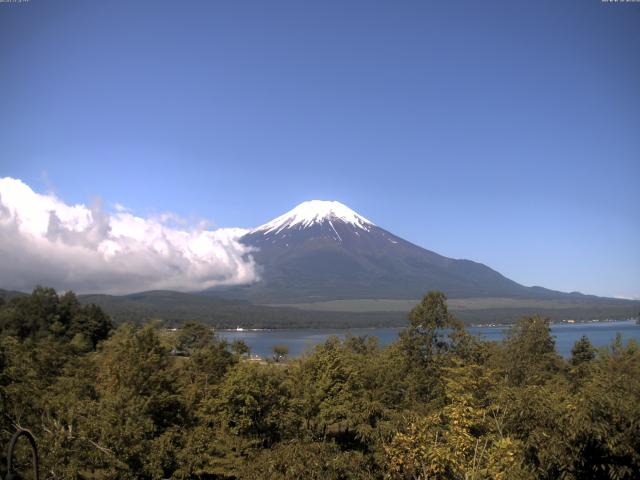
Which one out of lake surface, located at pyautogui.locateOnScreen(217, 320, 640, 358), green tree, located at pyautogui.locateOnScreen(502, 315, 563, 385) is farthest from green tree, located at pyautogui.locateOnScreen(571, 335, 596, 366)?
lake surface, located at pyautogui.locateOnScreen(217, 320, 640, 358)

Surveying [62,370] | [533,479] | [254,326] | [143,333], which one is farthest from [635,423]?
[254,326]

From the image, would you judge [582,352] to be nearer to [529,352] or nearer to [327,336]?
[529,352]

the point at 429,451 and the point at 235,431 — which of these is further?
the point at 235,431

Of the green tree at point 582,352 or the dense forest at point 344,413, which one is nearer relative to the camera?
the dense forest at point 344,413

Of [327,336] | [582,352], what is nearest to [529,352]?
[582,352]

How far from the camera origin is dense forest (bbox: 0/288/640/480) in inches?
347

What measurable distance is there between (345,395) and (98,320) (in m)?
45.6

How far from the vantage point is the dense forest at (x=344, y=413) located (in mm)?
8812

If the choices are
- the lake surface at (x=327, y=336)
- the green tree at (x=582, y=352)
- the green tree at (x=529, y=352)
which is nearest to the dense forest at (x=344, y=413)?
the green tree at (x=529, y=352)

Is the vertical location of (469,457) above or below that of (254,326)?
above

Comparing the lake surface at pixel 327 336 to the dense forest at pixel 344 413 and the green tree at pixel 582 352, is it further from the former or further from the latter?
the dense forest at pixel 344 413

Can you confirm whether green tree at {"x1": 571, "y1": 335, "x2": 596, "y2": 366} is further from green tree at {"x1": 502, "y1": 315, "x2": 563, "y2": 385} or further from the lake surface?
the lake surface

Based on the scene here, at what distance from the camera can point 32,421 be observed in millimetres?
17078

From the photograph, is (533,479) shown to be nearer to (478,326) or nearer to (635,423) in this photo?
(635,423)
